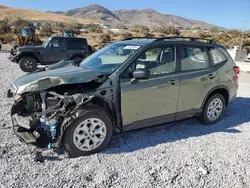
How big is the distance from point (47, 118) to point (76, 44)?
10301 millimetres

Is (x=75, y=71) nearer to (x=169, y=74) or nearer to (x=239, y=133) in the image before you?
(x=169, y=74)

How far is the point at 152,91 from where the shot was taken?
405cm

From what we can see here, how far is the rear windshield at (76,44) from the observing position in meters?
13.0

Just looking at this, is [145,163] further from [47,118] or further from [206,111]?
[206,111]

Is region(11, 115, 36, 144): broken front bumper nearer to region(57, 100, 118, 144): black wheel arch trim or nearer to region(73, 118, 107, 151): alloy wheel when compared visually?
region(57, 100, 118, 144): black wheel arch trim

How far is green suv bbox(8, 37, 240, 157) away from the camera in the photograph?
3.49 m

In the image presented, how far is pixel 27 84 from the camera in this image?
3.54 m

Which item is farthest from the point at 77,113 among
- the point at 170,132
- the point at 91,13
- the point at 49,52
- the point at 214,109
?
the point at 91,13

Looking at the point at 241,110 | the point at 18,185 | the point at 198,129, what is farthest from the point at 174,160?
the point at 241,110

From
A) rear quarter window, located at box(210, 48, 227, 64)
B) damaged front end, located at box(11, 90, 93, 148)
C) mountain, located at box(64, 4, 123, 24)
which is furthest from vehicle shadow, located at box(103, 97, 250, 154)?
mountain, located at box(64, 4, 123, 24)

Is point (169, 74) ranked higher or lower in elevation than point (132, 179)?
higher

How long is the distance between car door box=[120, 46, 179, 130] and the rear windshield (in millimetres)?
9483

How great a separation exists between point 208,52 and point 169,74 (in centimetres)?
123

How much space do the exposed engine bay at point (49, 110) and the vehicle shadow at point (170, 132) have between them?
874 millimetres
